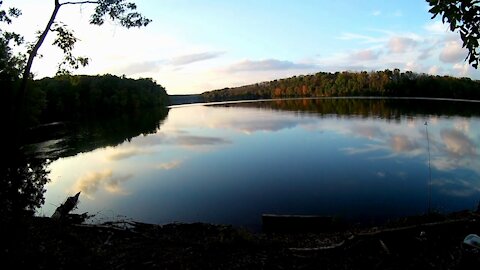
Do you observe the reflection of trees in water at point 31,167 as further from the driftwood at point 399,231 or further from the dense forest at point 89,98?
the driftwood at point 399,231

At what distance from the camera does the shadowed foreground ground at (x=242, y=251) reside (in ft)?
22.3

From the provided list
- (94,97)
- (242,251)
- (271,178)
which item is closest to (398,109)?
(271,178)

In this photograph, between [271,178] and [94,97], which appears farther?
[94,97]

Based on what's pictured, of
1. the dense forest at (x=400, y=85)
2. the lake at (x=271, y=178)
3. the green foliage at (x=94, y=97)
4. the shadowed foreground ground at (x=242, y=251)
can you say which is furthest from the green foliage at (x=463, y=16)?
the dense forest at (x=400, y=85)

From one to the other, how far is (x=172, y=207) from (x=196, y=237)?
7.18 meters

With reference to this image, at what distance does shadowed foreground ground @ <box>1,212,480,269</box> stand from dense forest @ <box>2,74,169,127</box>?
43.3 meters

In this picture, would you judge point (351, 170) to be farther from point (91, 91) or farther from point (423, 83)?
point (423, 83)

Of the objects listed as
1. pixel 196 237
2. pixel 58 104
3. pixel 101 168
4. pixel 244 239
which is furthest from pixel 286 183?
pixel 58 104

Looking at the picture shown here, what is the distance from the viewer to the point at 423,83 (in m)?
138

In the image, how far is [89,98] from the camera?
112m

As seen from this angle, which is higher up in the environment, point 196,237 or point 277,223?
point 196,237

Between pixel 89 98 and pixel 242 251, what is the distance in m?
115

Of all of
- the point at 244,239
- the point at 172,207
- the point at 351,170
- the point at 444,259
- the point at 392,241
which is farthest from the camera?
the point at 351,170

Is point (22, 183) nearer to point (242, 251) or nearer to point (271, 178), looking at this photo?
point (271, 178)
